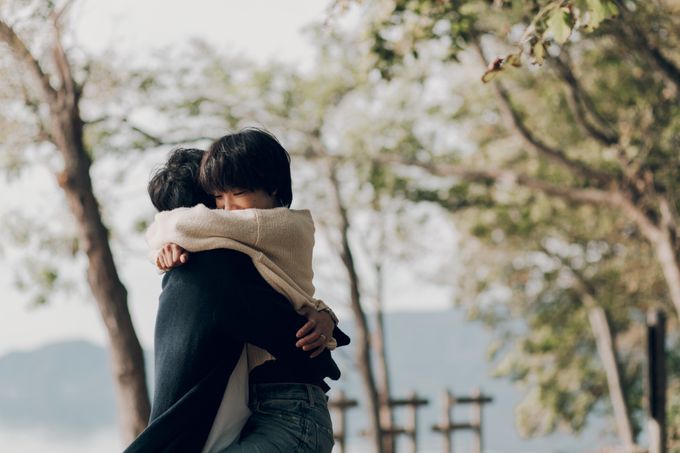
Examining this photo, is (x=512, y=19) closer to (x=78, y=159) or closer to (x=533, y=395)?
(x=78, y=159)

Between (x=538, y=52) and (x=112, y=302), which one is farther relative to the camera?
(x=112, y=302)

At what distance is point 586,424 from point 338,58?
45.5ft

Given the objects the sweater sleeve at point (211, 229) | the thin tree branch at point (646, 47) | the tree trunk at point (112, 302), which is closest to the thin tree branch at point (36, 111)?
the tree trunk at point (112, 302)

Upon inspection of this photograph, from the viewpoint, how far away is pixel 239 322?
2.81 meters

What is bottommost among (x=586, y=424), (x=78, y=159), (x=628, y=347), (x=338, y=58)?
(x=586, y=424)

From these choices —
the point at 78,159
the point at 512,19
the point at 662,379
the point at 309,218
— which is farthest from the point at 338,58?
the point at 309,218

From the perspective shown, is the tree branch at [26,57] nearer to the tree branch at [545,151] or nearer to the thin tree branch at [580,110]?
the tree branch at [545,151]

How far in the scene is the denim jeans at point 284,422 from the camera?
2.79 meters

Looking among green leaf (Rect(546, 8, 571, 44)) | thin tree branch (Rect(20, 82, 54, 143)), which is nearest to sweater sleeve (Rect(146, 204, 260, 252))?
green leaf (Rect(546, 8, 571, 44))

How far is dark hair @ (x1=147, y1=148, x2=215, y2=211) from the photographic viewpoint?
3080 mm

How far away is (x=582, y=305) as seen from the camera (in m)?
28.6

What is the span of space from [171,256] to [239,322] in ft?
0.81

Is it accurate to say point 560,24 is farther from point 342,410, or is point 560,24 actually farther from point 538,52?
point 342,410

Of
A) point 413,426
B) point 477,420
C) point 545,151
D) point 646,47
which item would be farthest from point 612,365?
point 646,47
